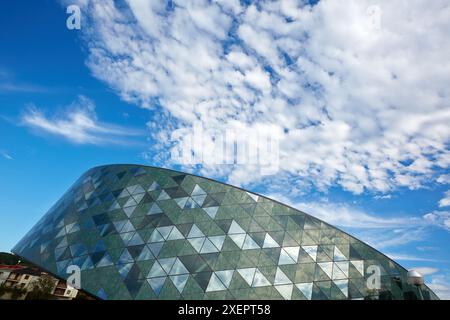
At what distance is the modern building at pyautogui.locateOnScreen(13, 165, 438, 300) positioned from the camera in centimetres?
1955

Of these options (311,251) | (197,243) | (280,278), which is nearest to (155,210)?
(197,243)

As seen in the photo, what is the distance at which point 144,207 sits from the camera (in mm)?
25281

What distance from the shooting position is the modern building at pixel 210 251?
1955 cm

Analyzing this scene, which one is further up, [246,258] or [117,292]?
[246,258]

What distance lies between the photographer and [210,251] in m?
21.0

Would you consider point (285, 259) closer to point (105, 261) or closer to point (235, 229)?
point (235, 229)

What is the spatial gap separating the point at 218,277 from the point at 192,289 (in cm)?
190

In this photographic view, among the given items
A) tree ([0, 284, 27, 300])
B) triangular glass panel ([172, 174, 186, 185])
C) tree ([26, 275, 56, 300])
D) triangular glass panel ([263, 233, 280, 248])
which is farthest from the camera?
triangular glass panel ([172, 174, 186, 185])

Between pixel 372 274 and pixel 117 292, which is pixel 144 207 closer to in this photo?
pixel 117 292

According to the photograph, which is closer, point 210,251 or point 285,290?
point 285,290

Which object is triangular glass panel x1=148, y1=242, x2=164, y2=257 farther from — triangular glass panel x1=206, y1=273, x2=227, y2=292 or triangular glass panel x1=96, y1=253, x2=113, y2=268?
triangular glass panel x1=206, y1=273, x2=227, y2=292

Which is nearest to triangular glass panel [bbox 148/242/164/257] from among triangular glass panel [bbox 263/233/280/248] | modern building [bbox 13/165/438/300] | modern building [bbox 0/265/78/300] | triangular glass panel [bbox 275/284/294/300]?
modern building [bbox 13/165/438/300]
